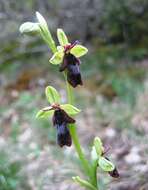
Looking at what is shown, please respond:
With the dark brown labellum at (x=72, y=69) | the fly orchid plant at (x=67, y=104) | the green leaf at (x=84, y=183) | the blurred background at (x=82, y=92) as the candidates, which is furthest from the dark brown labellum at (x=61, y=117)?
the blurred background at (x=82, y=92)

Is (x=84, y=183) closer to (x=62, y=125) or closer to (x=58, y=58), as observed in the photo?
(x=62, y=125)

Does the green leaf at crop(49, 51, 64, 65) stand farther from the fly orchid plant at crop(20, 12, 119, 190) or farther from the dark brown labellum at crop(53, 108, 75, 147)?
the dark brown labellum at crop(53, 108, 75, 147)

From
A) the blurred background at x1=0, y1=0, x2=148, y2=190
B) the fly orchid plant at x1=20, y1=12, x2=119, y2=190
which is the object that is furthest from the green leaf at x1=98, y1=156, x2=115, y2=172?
the blurred background at x1=0, y1=0, x2=148, y2=190

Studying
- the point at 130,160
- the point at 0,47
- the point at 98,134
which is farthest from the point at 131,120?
the point at 0,47

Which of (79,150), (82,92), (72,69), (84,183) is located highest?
(82,92)

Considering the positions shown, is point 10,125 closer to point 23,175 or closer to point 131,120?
point 131,120

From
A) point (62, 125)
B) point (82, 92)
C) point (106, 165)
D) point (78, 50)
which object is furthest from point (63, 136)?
point (82, 92)

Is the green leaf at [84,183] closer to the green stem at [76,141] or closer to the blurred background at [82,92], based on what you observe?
the green stem at [76,141]
